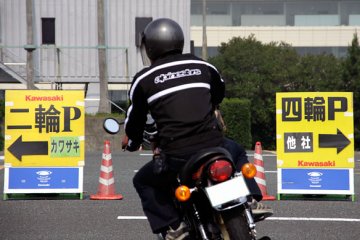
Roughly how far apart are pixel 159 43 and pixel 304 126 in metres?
7.08

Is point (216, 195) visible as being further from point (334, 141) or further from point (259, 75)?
point (259, 75)

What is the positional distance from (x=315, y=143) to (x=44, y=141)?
390cm

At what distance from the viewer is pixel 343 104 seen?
1271cm

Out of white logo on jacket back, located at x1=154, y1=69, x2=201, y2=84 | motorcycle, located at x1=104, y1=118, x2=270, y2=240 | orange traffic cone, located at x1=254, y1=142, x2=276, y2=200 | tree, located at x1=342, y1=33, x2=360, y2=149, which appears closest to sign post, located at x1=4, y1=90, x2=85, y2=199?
orange traffic cone, located at x1=254, y1=142, x2=276, y2=200

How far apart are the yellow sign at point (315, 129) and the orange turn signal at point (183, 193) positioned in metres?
7.27

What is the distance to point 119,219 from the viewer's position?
10773 mm

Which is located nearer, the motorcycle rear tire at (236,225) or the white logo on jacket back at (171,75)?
the motorcycle rear tire at (236,225)

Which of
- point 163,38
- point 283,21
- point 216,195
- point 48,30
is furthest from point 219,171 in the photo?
point 283,21

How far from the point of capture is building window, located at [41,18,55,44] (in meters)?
37.7

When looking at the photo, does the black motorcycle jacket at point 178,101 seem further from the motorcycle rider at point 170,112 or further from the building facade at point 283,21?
the building facade at point 283,21

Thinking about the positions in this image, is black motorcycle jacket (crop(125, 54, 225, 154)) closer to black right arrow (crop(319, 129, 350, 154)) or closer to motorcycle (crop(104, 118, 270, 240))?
motorcycle (crop(104, 118, 270, 240))

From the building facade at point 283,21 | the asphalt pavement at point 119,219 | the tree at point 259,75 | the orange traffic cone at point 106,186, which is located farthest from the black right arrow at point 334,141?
the building facade at point 283,21

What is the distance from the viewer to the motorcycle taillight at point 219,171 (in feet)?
17.8

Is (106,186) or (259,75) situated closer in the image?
(106,186)
